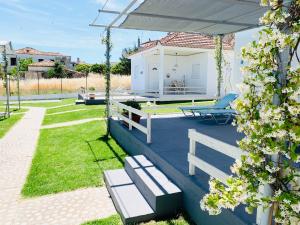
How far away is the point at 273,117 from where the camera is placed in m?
1.91

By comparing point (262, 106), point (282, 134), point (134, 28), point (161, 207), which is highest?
point (134, 28)

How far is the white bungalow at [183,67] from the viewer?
67.3 ft

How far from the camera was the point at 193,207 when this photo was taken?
4.23 meters

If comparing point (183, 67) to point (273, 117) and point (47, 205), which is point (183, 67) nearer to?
point (47, 205)

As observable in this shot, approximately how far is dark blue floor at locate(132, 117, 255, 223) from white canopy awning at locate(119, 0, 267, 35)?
3.52 meters

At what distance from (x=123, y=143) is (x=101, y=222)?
4427 mm

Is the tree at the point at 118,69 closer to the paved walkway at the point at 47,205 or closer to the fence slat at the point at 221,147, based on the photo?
the paved walkway at the point at 47,205

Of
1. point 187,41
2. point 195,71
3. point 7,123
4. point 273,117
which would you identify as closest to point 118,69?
point 195,71

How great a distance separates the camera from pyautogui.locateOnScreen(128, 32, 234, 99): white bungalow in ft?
67.3

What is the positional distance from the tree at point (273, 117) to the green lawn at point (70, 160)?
4.65 metres

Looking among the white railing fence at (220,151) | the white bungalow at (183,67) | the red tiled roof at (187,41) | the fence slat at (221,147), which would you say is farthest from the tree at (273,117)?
the red tiled roof at (187,41)

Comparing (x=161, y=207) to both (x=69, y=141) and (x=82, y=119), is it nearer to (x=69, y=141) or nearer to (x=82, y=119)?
(x=69, y=141)

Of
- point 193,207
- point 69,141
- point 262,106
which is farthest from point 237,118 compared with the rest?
point 69,141

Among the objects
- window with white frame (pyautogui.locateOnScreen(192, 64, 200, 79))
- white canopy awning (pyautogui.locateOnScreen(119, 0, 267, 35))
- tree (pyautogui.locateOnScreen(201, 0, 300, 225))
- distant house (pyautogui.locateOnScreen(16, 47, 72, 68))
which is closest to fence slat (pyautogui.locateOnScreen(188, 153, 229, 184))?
tree (pyautogui.locateOnScreen(201, 0, 300, 225))
